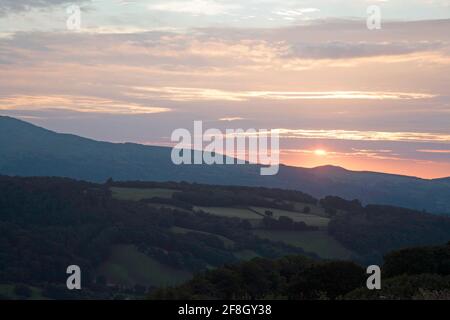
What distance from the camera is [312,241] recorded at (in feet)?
481

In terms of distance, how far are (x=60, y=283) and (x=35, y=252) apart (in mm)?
21775

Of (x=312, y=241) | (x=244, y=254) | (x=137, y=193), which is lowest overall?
(x=244, y=254)

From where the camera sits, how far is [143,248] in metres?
137

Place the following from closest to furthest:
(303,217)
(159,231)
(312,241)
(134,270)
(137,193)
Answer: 1. (134,270)
2. (312,241)
3. (159,231)
4. (303,217)
5. (137,193)

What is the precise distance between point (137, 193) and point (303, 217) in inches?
1636

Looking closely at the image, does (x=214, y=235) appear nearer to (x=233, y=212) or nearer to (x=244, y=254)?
(x=244, y=254)

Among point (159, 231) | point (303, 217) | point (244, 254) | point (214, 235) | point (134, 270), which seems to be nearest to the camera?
point (134, 270)

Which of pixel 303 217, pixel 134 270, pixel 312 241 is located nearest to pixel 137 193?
pixel 303 217

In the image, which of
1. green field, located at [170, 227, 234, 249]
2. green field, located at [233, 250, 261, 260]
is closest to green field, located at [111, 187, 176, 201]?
green field, located at [170, 227, 234, 249]

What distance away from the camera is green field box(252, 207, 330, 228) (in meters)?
155

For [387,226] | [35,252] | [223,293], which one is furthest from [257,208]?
[223,293]

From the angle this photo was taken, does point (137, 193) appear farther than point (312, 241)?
Yes
